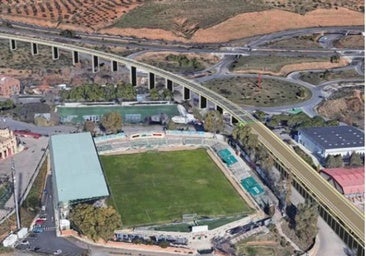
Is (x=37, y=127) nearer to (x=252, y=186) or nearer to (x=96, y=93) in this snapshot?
(x=96, y=93)

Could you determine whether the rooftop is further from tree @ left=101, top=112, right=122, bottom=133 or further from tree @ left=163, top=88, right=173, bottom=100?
tree @ left=101, top=112, right=122, bottom=133

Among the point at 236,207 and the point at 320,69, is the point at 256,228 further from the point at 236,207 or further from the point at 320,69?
the point at 320,69

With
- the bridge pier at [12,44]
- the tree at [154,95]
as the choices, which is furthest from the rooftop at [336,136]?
the bridge pier at [12,44]

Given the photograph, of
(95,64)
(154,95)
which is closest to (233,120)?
(154,95)

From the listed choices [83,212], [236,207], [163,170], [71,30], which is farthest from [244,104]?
[71,30]

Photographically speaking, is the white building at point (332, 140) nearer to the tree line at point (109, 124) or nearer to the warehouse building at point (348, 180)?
the warehouse building at point (348, 180)

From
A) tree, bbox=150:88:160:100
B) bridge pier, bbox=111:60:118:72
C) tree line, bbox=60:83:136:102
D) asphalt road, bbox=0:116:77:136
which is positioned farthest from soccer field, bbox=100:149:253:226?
bridge pier, bbox=111:60:118:72
